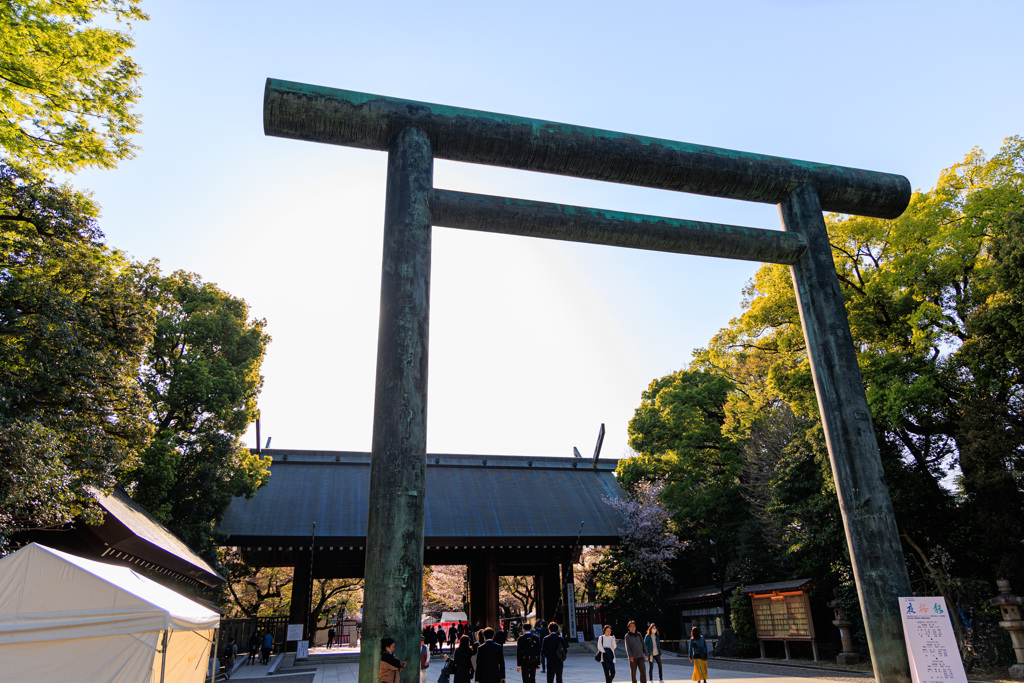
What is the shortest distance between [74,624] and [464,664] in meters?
4.65

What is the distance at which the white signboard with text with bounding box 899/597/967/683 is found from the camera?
486 centimetres

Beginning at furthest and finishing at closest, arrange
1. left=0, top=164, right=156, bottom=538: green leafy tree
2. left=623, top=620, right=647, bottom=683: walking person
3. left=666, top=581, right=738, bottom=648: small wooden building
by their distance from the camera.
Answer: left=666, top=581, right=738, bottom=648: small wooden building
left=623, top=620, right=647, bottom=683: walking person
left=0, top=164, right=156, bottom=538: green leafy tree

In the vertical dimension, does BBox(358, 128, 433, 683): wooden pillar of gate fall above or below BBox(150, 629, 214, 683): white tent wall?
above

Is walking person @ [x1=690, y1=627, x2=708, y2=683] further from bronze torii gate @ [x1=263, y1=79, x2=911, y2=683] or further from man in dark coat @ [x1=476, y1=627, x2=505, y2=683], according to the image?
bronze torii gate @ [x1=263, y1=79, x2=911, y2=683]

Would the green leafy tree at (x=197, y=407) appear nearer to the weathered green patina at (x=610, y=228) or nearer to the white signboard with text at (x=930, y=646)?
the weathered green patina at (x=610, y=228)

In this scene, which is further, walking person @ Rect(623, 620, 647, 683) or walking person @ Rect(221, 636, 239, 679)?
walking person @ Rect(221, 636, 239, 679)

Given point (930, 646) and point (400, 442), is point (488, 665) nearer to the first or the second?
point (400, 442)

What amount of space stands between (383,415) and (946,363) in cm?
1496

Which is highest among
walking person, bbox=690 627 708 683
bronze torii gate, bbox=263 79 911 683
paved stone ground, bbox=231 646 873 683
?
bronze torii gate, bbox=263 79 911 683

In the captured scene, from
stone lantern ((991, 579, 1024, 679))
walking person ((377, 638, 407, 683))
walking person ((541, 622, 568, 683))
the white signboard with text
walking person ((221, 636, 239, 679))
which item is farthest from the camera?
walking person ((221, 636, 239, 679))

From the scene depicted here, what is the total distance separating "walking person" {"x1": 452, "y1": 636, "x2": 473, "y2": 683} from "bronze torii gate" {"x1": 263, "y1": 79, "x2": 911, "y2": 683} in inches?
177

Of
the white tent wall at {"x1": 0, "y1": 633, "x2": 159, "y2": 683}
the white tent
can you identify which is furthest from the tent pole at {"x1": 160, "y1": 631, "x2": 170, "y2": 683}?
the white tent wall at {"x1": 0, "y1": 633, "x2": 159, "y2": 683}

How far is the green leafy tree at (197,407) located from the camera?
17016 millimetres

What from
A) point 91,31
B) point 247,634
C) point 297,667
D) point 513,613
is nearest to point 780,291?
point 91,31
